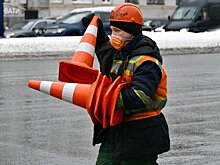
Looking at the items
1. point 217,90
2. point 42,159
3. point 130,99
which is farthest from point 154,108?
point 217,90

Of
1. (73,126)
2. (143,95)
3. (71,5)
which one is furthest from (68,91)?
(71,5)

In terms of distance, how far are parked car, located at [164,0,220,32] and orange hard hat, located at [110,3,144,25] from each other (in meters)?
29.9

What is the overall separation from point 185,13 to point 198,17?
43.7 inches

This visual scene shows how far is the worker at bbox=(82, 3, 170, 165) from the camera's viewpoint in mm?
4223

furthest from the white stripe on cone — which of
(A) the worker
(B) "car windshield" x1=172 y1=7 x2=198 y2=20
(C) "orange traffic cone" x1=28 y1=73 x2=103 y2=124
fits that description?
(B) "car windshield" x1=172 y1=7 x2=198 y2=20

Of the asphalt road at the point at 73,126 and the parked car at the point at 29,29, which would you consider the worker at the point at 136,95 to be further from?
the parked car at the point at 29,29

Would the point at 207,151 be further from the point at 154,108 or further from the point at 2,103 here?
the point at 2,103

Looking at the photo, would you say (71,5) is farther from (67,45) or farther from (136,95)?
(136,95)

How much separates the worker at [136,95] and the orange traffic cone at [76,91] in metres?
0.17

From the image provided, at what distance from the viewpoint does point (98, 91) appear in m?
4.09

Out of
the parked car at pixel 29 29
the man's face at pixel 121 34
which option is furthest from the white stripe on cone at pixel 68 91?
the parked car at pixel 29 29

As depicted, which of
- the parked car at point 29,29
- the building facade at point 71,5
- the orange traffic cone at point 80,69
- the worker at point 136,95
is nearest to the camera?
the worker at point 136,95

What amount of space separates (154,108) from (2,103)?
7465mm

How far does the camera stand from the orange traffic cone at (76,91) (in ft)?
13.6
